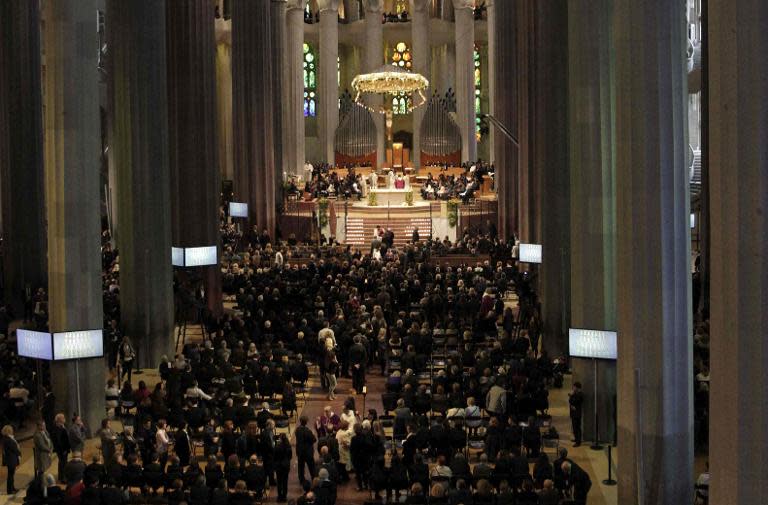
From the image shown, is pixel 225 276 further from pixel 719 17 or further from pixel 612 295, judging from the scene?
pixel 719 17

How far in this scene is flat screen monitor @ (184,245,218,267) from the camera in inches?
1291

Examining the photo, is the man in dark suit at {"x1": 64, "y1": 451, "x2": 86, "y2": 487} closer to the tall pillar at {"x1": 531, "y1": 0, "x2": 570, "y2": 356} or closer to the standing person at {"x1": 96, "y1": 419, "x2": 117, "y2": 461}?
Answer: the standing person at {"x1": 96, "y1": 419, "x2": 117, "y2": 461}

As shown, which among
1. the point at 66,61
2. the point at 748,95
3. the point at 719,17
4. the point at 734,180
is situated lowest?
the point at 734,180

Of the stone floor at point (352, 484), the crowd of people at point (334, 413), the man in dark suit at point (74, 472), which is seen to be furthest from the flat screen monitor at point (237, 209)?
the man in dark suit at point (74, 472)

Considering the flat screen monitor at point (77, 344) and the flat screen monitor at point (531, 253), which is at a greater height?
the flat screen monitor at point (531, 253)

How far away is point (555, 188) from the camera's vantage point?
28.0 m

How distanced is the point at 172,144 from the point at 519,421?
18270 millimetres

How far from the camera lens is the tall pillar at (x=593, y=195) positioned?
20734 millimetres

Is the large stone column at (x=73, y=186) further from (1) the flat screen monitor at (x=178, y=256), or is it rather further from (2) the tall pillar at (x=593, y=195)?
(1) the flat screen monitor at (x=178, y=256)

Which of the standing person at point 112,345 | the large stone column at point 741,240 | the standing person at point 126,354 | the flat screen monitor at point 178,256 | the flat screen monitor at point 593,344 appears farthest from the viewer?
the flat screen monitor at point 178,256

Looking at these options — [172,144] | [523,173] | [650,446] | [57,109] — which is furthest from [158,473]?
[523,173]

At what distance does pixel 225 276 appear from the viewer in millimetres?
Answer: 37312

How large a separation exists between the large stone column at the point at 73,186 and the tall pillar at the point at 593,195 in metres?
9.12

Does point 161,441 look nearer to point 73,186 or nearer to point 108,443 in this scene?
point 108,443
